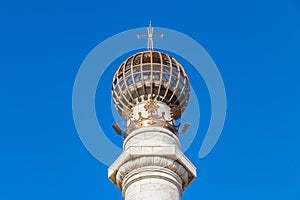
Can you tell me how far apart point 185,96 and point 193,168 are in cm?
375

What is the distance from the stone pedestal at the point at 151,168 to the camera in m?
24.8

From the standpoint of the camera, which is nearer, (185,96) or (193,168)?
(193,168)

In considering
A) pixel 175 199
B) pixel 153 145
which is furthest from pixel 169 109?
pixel 175 199

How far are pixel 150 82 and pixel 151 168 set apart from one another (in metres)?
4.41

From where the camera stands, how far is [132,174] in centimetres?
2539

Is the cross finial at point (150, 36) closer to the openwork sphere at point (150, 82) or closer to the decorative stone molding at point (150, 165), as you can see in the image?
the openwork sphere at point (150, 82)

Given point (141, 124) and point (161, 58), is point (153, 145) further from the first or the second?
point (161, 58)

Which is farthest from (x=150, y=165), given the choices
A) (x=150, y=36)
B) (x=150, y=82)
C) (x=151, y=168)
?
(x=150, y=36)

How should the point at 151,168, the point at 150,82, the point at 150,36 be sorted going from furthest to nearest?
1. the point at 150,36
2. the point at 150,82
3. the point at 151,168

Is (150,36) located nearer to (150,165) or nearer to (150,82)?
(150,82)

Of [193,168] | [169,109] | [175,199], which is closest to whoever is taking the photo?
[175,199]

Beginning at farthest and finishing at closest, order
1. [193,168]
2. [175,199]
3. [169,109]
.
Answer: [169,109]
[193,168]
[175,199]

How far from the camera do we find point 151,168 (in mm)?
25234

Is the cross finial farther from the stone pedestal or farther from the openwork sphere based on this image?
the stone pedestal
